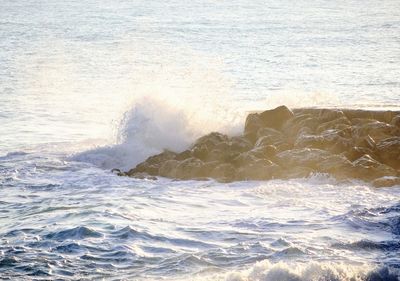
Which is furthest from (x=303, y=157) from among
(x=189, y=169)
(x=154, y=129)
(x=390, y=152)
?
(x=154, y=129)

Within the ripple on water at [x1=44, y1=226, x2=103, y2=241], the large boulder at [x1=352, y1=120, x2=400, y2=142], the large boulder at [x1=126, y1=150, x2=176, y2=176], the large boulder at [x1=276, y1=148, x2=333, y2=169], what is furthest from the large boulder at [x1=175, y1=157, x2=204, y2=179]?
the ripple on water at [x1=44, y1=226, x2=103, y2=241]

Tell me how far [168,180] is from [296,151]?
2918 millimetres

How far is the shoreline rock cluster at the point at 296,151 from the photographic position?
17016mm

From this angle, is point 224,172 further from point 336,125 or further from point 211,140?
point 336,125

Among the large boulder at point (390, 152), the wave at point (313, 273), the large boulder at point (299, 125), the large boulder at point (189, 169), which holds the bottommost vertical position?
the wave at point (313, 273)

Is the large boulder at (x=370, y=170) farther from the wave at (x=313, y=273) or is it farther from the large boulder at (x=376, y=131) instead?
the wave at (x=313, y=273)

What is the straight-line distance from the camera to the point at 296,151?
58.8 feet

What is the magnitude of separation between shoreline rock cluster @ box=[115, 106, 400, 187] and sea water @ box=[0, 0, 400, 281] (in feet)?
1.55

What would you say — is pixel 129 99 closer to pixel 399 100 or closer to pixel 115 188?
pixel 115 188

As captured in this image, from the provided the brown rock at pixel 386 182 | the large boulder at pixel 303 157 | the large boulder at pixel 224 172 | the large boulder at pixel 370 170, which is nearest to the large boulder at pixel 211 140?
the large boulder at pixel 224 172

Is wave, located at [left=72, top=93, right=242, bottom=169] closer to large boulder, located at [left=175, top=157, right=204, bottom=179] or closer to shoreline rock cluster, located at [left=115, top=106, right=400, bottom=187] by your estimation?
shoreline rock cluster, located at [left=115, top=106, right=400, bottom=187]

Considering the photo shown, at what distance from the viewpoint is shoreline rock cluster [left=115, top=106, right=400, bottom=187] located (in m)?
17.0

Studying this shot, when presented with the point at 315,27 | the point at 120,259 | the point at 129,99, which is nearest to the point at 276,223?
the point at 120,259

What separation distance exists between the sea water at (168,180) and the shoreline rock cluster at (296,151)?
0.47 metres
